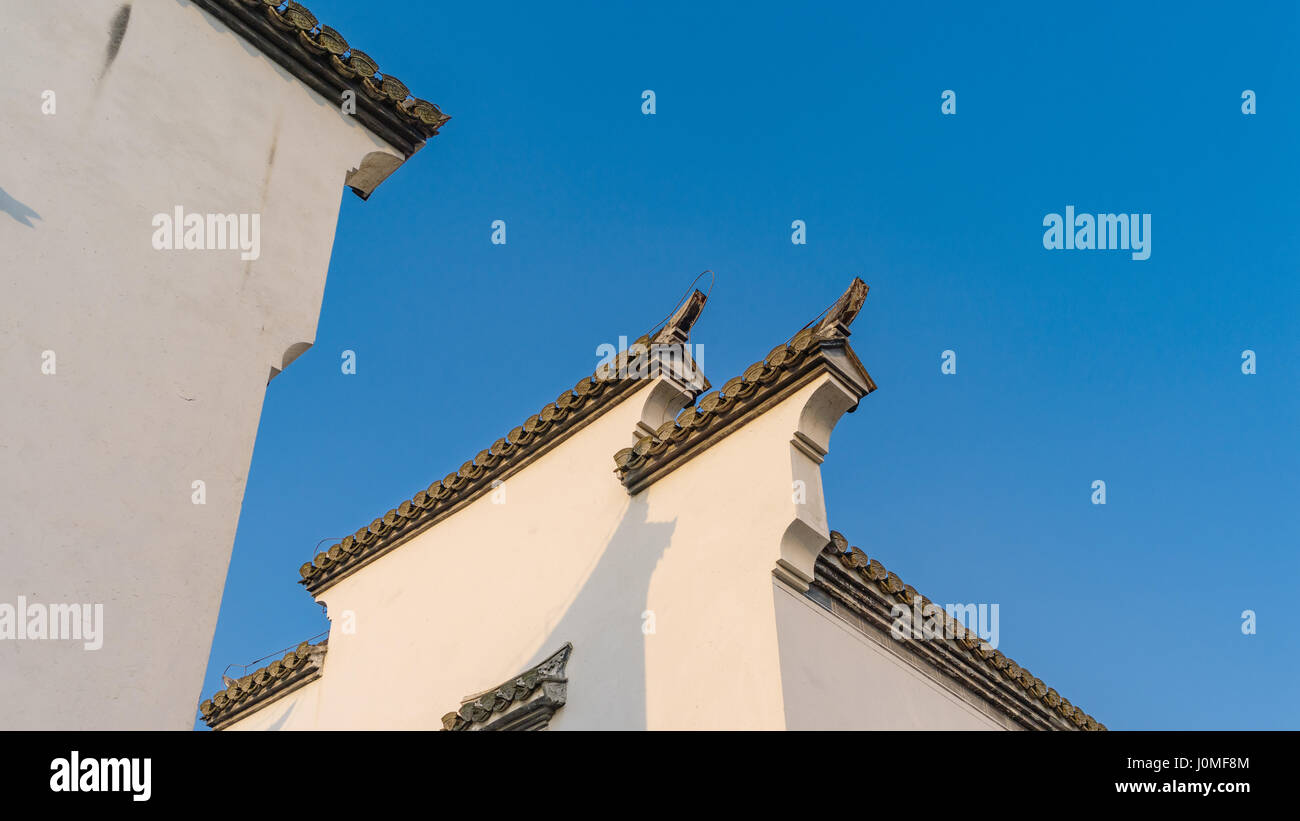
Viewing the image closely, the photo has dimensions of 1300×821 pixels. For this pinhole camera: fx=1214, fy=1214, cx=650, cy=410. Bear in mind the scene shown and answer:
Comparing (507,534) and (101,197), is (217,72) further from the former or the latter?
(507,534)

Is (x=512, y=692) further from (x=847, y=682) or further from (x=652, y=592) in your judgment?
(x=847, y=682)

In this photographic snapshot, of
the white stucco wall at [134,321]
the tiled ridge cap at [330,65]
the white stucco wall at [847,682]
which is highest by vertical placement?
the tiled ridge cap at [330,65]

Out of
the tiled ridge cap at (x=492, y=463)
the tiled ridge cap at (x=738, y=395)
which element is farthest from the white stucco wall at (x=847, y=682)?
the tiled ridge cap at (x=492, y=463)

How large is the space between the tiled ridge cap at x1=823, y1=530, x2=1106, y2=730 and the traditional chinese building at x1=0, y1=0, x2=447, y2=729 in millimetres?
3757

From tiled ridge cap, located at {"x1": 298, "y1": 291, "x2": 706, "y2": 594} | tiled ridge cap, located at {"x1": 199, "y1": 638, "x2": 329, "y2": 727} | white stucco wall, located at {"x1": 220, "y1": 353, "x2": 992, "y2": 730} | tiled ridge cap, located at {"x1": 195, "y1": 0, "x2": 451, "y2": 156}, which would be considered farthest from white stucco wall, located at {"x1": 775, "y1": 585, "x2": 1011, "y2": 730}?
tiled ridge cap, located at {"x1": 199, "y1": 638, "x2": 329, "y2": 727}

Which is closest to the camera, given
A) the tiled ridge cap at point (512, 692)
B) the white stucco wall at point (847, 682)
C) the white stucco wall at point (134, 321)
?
the white stucco wall at point (134, 321)

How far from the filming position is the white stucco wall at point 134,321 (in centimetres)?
543

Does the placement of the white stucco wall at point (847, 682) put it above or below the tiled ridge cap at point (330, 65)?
below

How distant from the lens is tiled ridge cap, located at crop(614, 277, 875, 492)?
786 centimetres

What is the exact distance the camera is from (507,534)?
10.3m

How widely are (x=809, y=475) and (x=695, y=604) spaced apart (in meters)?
1.13

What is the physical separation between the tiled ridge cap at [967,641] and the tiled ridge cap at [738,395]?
112 centimetres

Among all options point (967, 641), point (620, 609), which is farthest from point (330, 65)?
point (967, 641)

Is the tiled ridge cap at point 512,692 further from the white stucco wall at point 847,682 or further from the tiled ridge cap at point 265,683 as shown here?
the tiled ridge cap at point 265,683
